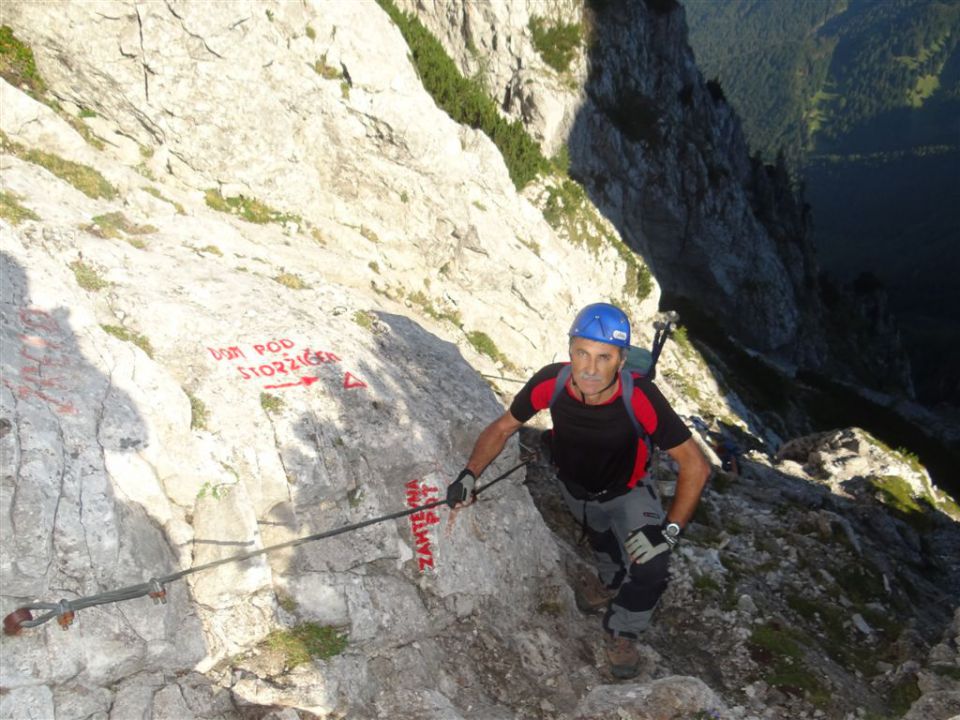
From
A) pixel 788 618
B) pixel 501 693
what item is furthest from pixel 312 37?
pixel 788 618

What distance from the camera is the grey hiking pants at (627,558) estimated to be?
7.44 meters

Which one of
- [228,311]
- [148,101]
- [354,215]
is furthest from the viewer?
[354,215]

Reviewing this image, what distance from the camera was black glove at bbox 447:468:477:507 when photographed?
293 inches

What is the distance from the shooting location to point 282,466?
287 inches

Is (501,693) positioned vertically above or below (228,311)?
below

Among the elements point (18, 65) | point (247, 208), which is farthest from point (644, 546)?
point (18, 65)

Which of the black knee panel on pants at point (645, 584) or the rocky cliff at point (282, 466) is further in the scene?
the black knee panel on pants at point (645, 584)

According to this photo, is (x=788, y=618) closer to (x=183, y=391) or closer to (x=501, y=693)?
(x=501, y=693)

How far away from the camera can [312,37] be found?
16.4 meters

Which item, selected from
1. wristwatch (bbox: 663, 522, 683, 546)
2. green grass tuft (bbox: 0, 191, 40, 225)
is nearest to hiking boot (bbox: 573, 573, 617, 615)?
wristwatch (bbox: 663, 522, 683, 546)

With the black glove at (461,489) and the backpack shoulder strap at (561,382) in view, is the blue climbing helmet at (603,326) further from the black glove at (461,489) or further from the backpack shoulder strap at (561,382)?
the black glove at (461,489)

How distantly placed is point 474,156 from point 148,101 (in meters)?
13.3

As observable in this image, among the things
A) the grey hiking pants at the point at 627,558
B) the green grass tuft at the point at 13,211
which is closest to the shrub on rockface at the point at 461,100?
the green grass tuft at the point at 13,211

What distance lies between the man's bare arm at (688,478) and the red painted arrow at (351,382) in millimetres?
4334
